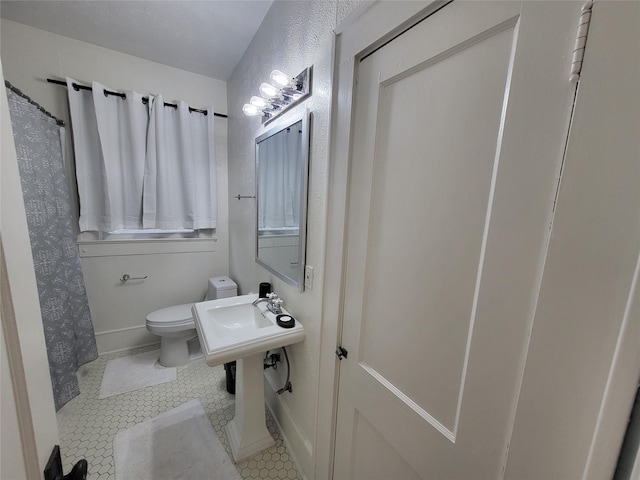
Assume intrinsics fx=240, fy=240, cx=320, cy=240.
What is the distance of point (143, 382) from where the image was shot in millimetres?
1892

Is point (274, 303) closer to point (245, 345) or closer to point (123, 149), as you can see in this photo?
point (245, 345)

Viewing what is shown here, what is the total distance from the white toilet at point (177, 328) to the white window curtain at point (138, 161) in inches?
28.1

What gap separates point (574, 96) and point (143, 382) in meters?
2.72

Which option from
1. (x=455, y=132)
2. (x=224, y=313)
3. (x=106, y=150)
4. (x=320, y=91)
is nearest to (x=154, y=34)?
(x=106, y=150)

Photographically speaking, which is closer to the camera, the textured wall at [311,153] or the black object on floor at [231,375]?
the textured wall at [311,153]

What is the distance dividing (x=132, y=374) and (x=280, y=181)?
2026 millimetres

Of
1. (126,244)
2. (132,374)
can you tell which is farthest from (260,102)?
(132,374)

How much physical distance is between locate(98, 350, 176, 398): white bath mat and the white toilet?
0.10 meters

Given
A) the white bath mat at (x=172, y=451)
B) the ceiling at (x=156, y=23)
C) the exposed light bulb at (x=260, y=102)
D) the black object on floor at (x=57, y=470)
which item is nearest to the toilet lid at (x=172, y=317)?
the white bath mat at (x=172, y=451)

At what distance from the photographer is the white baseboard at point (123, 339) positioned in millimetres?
2182

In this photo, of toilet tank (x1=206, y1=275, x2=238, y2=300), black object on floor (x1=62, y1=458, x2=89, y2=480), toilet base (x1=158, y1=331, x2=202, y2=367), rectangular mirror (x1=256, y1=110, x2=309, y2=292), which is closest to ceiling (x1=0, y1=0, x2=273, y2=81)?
rectangular mirror (x1=256, y1=110, x2=309, y2=292)

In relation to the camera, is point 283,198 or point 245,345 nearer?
point 245,345

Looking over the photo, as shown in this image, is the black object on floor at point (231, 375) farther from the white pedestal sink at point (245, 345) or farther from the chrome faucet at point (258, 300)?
the chrome faucet at point (258, 300)

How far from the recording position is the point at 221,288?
2229 millimetres
